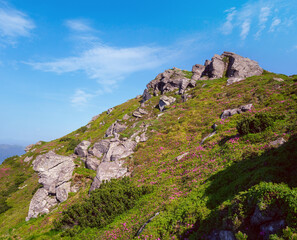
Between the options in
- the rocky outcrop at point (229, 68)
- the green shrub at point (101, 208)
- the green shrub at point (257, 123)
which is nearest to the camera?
the green shrub at point (101, 208)

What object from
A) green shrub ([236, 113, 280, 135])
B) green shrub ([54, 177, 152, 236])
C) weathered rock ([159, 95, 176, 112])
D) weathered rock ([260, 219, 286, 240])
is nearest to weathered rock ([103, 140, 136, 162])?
green shrub ([54, 177, 152, 236])

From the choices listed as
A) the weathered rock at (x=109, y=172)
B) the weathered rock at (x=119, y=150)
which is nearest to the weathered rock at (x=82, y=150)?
the weathered rock at (x=119, y=150)

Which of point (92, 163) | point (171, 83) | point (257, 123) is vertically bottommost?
point (92, 163)

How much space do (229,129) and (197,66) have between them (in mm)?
52229

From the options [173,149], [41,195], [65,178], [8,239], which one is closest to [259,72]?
[173,149]

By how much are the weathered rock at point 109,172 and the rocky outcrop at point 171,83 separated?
122 feet

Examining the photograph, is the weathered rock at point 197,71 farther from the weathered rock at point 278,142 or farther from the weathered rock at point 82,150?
the weathered rock at point 278,142

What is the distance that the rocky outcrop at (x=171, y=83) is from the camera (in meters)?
55.5

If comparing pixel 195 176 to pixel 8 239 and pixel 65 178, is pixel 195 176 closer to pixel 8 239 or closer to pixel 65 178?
pixel 65 178

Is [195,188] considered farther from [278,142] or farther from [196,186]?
[278,142]

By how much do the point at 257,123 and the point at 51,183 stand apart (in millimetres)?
28308

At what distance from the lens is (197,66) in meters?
66.1

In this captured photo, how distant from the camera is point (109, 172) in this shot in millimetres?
22375

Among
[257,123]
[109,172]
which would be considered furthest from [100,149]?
[257,123]
